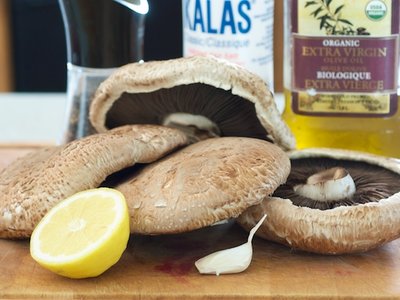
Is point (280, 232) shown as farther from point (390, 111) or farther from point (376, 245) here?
point (390, 111)

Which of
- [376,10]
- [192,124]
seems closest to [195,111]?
[192,124]

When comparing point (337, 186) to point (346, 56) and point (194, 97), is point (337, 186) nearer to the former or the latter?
point (194, 97)

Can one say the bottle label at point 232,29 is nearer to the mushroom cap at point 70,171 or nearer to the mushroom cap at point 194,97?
the mushroom cap at point 194,97

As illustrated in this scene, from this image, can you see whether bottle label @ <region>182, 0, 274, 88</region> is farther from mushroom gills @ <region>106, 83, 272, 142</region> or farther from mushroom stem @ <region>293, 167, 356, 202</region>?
mushroom stem @ <region>293, 167, 356, 202</region>

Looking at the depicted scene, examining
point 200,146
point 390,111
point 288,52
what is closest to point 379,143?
point 390,111

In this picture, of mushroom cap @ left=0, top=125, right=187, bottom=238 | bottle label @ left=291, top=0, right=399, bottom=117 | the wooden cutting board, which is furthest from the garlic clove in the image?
bottle label @ left=291, top=0, right=399, bottom=117

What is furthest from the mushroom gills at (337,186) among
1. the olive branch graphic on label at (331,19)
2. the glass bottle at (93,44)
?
the glass bottle at (93,44)
